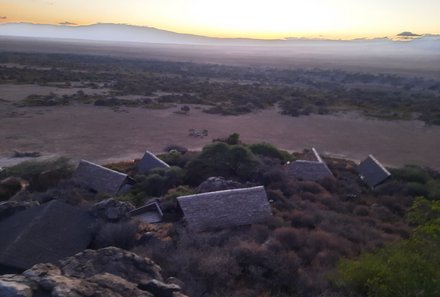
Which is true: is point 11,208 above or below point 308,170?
above

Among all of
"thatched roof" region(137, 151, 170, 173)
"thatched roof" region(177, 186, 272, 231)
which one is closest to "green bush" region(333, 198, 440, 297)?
"thatched roof" region(177, 186, 272, 231)

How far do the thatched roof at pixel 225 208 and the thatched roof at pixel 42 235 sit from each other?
8.87ft

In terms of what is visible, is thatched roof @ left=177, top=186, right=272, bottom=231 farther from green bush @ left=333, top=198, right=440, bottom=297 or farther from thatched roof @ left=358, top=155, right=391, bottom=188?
thatched roof @ left=358, top=155, right=391, bottom=188

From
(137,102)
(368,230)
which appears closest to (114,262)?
(368,230)

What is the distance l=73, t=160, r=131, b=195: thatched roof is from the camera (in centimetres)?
A: 1537

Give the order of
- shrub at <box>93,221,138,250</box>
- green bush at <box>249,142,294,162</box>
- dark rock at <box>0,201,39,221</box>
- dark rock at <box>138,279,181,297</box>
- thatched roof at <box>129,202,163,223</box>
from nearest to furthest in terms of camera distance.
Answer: dark rock at <box>138,279,181,297</box>
shrub at <box>93,221,138,250</box>
dark rock at <box>0,201,39,221</box>
thatched roof at <box>129,202,163,223</box>
green bush at <box>249,142,294,162</box>

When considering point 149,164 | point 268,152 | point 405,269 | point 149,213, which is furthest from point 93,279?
point 268,152

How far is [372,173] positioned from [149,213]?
1015cm

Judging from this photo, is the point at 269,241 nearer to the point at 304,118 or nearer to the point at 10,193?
the point at 10,193

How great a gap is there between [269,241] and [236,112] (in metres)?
28.1

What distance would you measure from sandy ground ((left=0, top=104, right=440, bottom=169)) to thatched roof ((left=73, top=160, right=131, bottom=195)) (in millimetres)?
5241

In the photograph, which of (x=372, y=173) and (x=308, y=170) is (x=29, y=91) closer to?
(x=308, y=170)

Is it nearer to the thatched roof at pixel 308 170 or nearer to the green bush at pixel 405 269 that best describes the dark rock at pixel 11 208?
the green bush at pixel 405 269

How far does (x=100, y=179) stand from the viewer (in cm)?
1575
